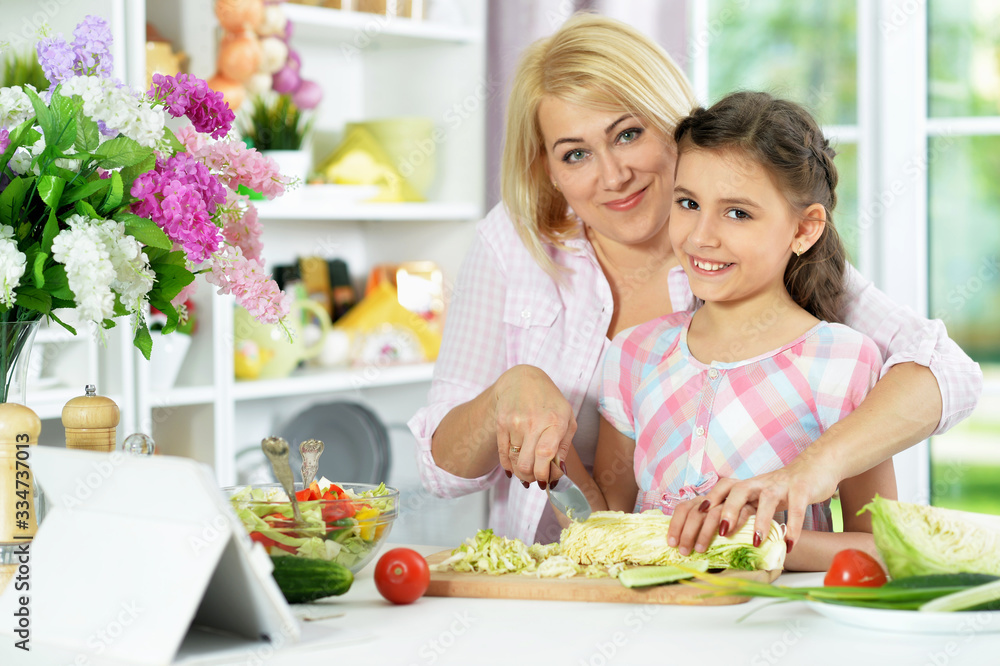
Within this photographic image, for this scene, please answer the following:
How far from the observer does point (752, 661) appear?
0.83 m

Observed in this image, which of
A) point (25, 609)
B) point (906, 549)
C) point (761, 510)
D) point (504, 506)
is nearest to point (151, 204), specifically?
point (25, 609)

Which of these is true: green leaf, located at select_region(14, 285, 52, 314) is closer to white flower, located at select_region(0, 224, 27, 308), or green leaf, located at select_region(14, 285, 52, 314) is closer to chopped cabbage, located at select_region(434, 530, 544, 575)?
white flower, located at select_region(0, 224, 27, 308)

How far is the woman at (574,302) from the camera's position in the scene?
126 centimetres

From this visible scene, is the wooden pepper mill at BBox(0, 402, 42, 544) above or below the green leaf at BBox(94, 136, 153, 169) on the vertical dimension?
below

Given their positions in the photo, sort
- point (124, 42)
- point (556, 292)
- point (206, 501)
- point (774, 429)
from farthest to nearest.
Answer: point (124, 42) → point (556, 292) → point (774, 429) → point (206, 501)

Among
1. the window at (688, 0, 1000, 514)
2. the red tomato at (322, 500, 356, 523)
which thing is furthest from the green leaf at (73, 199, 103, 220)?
the window at (688, 0, 1000, 514)

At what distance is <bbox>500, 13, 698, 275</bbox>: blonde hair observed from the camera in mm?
1524

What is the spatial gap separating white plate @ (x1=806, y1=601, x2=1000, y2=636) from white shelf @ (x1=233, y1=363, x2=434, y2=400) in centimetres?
163

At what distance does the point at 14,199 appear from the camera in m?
0.99

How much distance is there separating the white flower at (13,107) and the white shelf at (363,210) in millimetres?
1287

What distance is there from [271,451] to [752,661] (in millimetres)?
487

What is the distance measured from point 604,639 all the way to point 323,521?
312 millimetres

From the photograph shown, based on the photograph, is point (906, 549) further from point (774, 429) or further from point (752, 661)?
point (774, 429)

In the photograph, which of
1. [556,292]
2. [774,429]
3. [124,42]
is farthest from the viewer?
[124,42]
